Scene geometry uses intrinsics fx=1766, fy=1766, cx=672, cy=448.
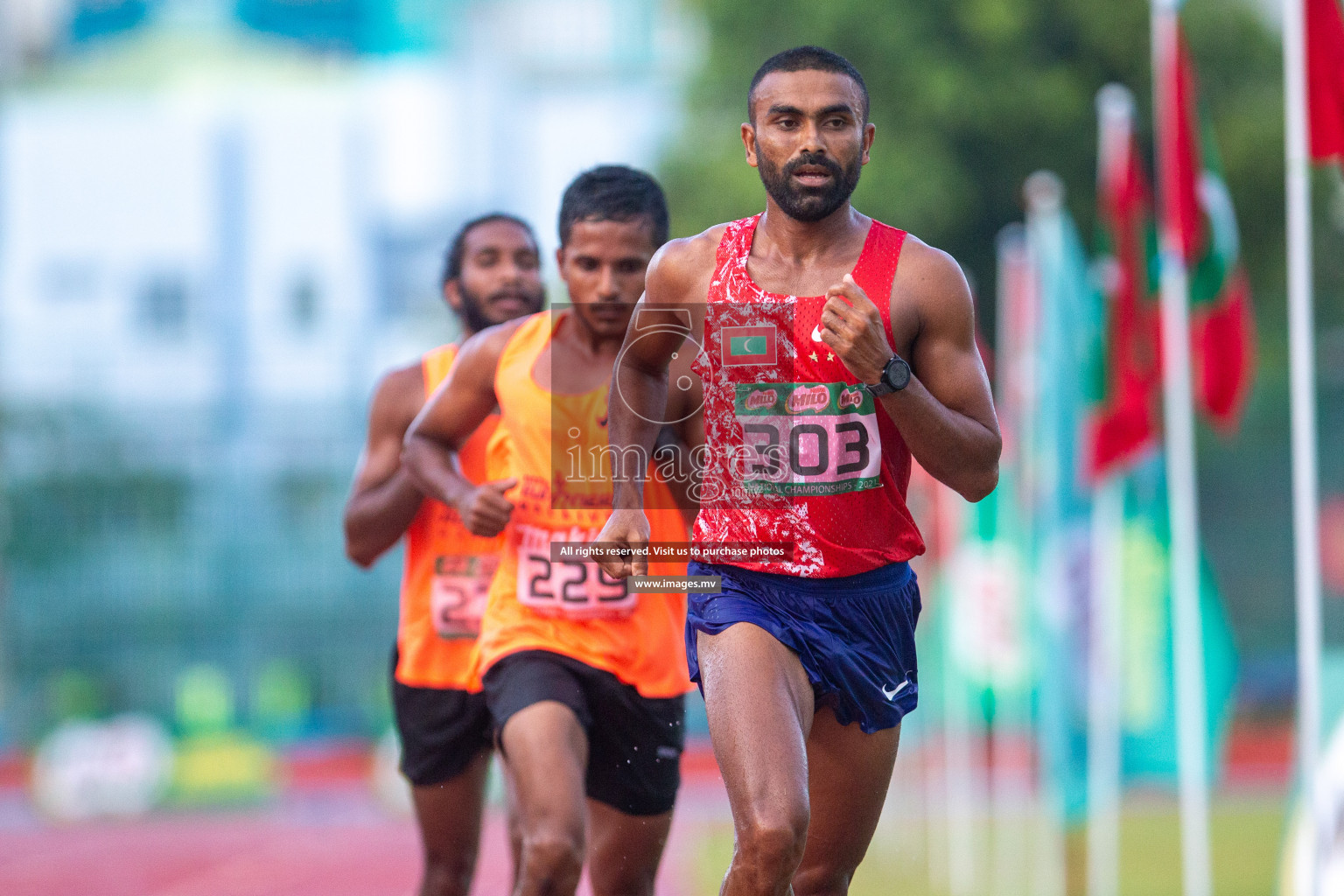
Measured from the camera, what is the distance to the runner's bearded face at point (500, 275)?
6477mm

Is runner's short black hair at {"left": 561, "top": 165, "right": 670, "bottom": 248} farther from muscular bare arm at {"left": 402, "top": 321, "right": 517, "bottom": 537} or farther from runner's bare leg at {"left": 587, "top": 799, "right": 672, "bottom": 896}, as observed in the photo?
runner's bare leg at {"left": 587, "top": 799, "right": 672, "bottom": 896}

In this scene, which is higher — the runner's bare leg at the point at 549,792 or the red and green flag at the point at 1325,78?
the red and green flag at the point at 1325,78

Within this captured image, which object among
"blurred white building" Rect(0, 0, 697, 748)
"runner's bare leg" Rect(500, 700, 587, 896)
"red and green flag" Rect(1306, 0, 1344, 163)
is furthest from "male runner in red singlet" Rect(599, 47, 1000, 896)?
"blurred white building" Rect(0, 0, 697, 748)

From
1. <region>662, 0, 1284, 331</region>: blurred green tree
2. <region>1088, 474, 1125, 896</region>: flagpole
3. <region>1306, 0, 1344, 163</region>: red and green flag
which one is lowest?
<region>1088, 474, 1125, 896</region>: flagpole

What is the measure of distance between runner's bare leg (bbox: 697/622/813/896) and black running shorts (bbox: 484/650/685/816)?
3.46 feet

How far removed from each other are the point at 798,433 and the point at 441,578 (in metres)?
2.31

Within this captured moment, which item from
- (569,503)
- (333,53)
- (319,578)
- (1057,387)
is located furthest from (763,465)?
(333,53)

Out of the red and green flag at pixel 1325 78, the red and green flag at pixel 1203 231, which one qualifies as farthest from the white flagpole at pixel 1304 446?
the red and green flag at pixel 1203 231

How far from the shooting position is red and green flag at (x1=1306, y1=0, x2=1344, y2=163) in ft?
22.8

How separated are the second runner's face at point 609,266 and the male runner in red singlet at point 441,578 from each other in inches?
40.7

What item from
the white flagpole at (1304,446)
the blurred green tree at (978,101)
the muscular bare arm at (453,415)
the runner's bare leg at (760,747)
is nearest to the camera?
the runner's bare leg at (760,747)

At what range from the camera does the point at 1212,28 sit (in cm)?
2422

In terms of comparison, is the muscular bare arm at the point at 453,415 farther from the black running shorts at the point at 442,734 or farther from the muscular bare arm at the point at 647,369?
the muscular bare arm at the point at 647,369

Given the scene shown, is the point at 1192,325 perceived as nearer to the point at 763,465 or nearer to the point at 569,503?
the point at 569,503
